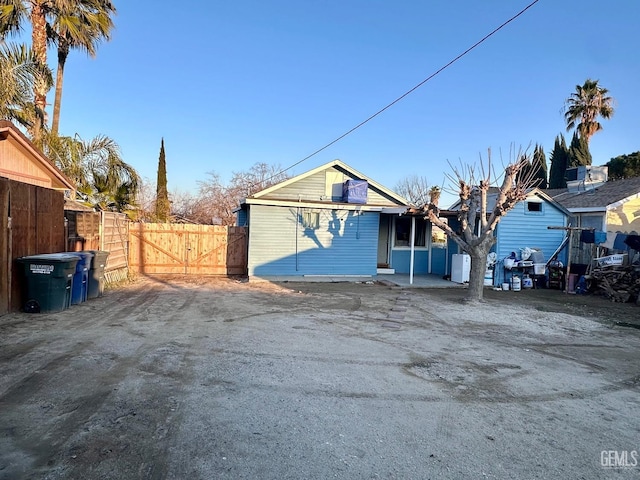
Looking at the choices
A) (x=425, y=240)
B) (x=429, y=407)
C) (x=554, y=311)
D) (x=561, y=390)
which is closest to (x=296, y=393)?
(x=429, y=407)

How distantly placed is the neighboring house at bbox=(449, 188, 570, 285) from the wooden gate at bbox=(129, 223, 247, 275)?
382 inches

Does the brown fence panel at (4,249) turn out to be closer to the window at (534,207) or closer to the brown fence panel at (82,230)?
the brown fence panel at (82,230)

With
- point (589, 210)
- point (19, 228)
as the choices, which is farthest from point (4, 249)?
point (589, 210)

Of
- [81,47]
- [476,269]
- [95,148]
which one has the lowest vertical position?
[476,269]

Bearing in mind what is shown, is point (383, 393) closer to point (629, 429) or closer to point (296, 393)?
point (296, 393)

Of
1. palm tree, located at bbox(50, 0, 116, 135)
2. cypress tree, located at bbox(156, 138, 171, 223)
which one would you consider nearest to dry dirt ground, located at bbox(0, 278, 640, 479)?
palm tree, located at bbox(50, 0, 116, 135)

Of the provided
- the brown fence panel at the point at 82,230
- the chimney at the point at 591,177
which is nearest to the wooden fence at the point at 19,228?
the brown fence panel at the point at 82,230

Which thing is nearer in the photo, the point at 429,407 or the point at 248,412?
the point at 248,412

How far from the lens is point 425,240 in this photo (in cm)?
1656

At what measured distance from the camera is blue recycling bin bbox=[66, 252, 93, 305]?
8398 mm

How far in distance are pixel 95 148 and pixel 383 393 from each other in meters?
16.0

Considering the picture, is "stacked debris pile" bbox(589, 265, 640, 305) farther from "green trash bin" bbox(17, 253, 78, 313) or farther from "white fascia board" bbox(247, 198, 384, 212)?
"green trash bin" bbox(17, 253, 78, 313)

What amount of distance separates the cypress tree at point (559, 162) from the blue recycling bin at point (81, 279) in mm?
33289

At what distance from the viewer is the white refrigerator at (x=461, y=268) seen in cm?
1423
